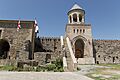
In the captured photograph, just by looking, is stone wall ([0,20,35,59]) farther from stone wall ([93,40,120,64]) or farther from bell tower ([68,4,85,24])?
stone wall ([93,40,120,64])

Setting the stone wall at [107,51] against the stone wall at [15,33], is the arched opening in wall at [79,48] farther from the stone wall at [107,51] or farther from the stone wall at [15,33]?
the stone wall at [15,33]

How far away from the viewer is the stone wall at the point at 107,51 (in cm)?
2802

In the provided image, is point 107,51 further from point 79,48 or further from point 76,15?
point 76,15

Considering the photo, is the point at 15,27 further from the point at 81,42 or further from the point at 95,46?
the point at 95,46

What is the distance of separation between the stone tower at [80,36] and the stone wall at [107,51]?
3594 millimetres

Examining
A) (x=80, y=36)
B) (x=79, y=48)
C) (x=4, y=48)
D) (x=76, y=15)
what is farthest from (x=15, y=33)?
(x=76, y=15)

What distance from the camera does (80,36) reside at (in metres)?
25.7

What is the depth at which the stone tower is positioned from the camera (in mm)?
24844

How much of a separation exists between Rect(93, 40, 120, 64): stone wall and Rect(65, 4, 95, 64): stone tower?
11.8ft

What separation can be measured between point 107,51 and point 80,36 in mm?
7479

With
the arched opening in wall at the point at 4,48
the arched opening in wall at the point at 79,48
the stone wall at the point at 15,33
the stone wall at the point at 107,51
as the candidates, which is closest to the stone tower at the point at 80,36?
the arched opening in wall at the point at 79,48

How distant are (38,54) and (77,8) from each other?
14089 millimetres

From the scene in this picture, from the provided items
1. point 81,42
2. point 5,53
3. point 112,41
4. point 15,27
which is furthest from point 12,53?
point 112,41

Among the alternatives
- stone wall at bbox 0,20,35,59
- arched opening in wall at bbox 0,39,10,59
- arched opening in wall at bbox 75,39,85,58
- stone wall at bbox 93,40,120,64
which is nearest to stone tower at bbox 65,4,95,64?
arched opening in wall at bbox 75,39,85,58
